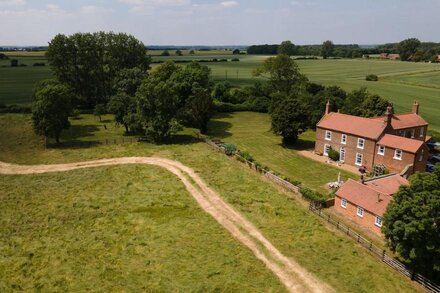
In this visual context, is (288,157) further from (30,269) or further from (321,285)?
(30,269)

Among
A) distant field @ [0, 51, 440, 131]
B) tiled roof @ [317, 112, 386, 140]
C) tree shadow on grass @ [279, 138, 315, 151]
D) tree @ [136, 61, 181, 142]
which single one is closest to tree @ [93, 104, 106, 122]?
tree @ [136, 61, 181, 142]

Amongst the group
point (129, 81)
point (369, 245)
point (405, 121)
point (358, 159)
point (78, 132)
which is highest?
point (129, 81)

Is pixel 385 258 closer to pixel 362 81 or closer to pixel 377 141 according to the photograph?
pixel 377 141

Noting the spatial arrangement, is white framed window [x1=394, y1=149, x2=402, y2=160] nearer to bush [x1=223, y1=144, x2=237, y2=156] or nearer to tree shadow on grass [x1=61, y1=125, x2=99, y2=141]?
bush [x1=223, y1=144, x2=237, y2=156]

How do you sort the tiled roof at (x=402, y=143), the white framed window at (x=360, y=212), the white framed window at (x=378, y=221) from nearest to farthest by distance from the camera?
the white framed window at (x=378, y=221), the white framed window at (x=360, y=212), the tiled roof at (x=402, y=143)

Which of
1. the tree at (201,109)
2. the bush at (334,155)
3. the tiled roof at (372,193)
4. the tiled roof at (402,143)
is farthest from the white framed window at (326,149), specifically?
the tree at (201,109)

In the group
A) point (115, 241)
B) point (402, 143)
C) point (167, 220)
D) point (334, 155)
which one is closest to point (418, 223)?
point (167, 220)

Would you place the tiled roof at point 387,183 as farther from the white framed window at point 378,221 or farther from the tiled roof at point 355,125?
the tiled roof at point 355,125
